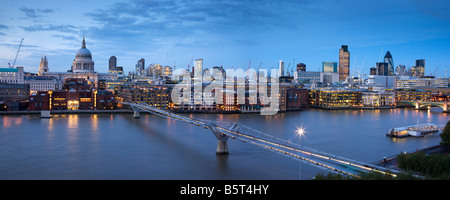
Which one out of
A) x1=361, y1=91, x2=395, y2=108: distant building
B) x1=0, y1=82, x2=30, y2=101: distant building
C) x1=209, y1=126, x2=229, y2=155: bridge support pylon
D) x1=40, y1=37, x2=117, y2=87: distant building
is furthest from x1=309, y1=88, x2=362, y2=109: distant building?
x1=40, y1=37, x2=117, y2=87: distant building

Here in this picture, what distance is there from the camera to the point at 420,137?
1015cm

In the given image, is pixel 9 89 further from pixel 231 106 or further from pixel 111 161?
pixel 111 161

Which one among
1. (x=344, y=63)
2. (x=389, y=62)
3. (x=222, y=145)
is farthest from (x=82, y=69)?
(x=389, y=62)

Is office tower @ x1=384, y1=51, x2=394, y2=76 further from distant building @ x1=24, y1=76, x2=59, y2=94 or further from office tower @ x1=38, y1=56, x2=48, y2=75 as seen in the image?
distant building @ x1=24, y1=76, x2=59, y2=94

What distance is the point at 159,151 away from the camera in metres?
7.77

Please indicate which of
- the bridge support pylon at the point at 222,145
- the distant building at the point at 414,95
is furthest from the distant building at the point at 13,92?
the distant building at the point at 414,95

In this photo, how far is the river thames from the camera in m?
5.95

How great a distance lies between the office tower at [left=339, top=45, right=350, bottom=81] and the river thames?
4676 cm

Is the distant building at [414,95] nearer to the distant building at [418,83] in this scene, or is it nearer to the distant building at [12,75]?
the distant building at [418,83]

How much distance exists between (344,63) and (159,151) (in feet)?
176

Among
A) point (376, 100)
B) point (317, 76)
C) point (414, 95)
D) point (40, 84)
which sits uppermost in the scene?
point (317, 76)

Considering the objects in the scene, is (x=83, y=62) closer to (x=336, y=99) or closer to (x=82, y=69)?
(x=82, y=69)
